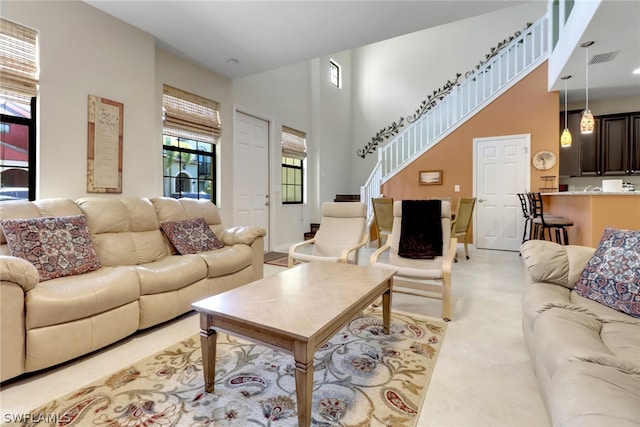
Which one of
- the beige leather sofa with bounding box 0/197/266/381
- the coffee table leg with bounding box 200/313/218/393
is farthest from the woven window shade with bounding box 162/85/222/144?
the coffee table leg with bounding box 200/313/218/393

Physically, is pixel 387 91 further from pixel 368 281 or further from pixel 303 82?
pixel 368 281

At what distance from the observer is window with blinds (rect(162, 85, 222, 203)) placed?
4008 mm

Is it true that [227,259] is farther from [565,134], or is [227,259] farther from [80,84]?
[565,134]

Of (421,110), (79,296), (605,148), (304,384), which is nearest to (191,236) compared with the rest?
(79,296)

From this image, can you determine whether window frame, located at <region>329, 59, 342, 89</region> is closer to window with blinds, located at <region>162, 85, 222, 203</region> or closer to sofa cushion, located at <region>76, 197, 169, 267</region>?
window with blinds, located at <region>162, 85, 222, 203</region>

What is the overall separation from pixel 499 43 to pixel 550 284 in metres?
6.83

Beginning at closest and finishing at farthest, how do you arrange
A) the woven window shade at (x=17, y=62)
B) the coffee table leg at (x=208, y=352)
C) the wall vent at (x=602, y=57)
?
the coffee table leg at (x=208, y=352), the woven window shade at (x=17, y=62), the wall vent at (x=602, y=57)

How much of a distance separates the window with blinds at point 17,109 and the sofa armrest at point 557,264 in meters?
4.05

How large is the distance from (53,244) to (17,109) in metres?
1.43

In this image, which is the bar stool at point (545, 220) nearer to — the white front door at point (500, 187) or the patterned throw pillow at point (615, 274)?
the white front door at point (500, 187)

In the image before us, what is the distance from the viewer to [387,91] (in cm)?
796

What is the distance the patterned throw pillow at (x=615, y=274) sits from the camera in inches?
63.2

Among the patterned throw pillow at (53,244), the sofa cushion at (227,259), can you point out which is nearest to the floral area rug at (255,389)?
the sofa cushion at (227,259)

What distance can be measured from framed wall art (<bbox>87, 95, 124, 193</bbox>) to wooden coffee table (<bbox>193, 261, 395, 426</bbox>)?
2296mm
